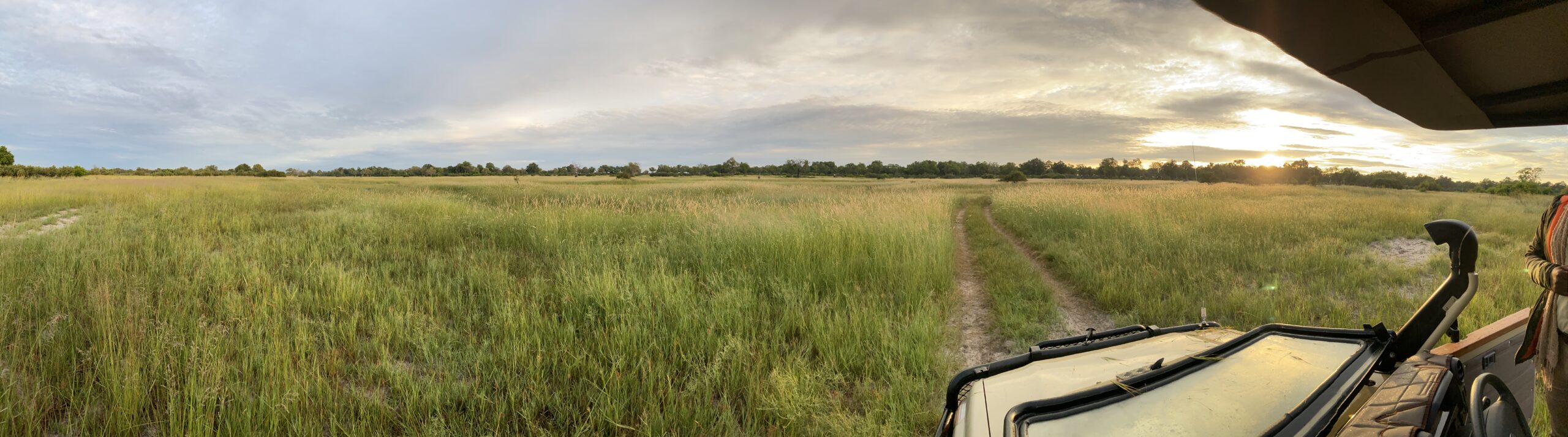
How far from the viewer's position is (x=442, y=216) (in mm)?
9477

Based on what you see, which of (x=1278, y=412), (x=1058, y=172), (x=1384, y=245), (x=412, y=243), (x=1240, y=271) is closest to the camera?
(x=1278, y=412)

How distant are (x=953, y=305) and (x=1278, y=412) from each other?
4.21 metres

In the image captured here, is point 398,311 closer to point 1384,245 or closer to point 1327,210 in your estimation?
point 1384,245

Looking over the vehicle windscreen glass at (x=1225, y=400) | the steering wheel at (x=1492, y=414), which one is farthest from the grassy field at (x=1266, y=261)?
the vehicle windscreen glass at (x=1225, y=400)

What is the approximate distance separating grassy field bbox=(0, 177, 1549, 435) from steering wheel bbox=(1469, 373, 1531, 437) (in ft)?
6.05

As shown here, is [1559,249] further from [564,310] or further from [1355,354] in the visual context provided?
[564,310]

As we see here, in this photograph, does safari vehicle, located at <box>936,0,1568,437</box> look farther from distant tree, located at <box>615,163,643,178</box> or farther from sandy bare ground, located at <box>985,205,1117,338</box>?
distant tree, located at <box>615,163,643,178</box>

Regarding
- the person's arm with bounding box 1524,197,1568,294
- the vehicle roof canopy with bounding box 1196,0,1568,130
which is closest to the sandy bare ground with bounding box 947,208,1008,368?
the person's arm with bounding box 1524,197,1568,294

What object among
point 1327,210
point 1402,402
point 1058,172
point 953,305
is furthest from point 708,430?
point 1058,172

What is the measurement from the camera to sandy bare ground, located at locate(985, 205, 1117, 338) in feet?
14.9

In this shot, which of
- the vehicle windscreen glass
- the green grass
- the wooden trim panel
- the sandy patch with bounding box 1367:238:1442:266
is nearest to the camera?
the vehicle windscreen glass

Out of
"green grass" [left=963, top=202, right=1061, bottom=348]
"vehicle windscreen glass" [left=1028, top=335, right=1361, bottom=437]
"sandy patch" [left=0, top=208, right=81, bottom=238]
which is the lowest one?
"green grass" [left=963, top=202, right=1061, bottom=348]

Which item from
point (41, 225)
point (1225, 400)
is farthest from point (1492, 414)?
point (41, 225)

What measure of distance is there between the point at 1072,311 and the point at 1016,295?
563mm
